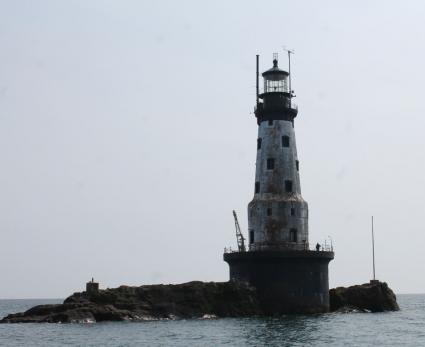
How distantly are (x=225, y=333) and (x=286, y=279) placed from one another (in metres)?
→ 12.6

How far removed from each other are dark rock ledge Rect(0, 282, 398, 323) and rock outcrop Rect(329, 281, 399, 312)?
1174 cm

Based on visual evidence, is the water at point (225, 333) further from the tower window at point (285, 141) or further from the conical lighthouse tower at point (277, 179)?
the tower window at point (285, 141)

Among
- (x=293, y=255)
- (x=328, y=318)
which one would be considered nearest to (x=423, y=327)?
(x=328, y=318)

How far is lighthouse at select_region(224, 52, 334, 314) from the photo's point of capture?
56.1 m

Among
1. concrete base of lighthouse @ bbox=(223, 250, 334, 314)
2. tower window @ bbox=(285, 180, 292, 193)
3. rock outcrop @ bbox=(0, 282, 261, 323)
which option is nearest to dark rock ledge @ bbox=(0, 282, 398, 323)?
rock outcrop @ bbox=(0, 282, 261, 323)

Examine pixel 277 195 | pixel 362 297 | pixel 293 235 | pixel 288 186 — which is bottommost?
A: pixel 362 297

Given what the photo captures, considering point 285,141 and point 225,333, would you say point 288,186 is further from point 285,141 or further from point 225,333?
point 225,333

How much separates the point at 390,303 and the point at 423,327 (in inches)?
514

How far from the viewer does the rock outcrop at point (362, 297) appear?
6512 cm

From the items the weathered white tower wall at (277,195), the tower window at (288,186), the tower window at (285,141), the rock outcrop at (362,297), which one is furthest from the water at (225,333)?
the tower window at (285,141)

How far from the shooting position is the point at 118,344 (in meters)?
39.5

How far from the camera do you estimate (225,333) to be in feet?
146

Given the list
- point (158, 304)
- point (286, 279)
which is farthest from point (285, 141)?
point (158, 304)

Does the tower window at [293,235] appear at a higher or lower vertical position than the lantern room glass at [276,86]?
lower
